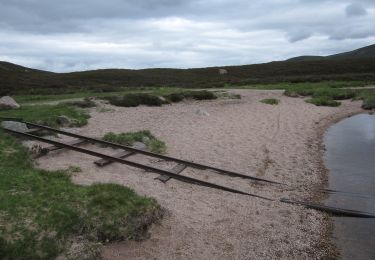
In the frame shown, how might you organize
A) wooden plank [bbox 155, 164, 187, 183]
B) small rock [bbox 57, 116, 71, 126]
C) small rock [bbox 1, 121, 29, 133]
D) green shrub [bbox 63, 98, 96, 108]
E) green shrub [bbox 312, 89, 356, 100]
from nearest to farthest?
wooden plank [bbox 155, 164, 187, 183]
small rock [bbox 1, 121, 29, 133]
small rock [bbox 57, 116, 71, 126]
green shrub [bbox 63, 98, 96, 108]
green shrub [bbox 312, 89, 356, 100]

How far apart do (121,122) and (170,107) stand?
9062mm

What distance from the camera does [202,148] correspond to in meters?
16.5

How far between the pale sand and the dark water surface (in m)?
0.42

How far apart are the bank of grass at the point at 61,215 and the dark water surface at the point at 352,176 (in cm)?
427

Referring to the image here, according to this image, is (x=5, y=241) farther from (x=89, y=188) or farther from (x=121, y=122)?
(x=121, y=122)

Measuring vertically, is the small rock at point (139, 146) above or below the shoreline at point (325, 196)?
above

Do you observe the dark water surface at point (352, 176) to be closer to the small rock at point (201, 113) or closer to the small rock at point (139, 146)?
the small rock at point (139, 146)

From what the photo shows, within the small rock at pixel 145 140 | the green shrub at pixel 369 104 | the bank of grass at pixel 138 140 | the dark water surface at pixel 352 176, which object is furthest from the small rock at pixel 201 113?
the green shrub at pixel 369 104

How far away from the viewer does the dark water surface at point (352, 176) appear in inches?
348

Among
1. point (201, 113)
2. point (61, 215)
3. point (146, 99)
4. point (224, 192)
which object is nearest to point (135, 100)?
point (146, 99)

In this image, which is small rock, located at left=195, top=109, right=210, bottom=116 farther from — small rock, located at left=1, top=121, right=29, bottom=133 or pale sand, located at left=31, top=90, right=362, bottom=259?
small rock, located at left=1, top=121, right=29, bottom=133

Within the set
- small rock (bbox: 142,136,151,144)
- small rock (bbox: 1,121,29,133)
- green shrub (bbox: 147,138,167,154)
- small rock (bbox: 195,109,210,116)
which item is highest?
small rock (bbox: 1,121,29,133)

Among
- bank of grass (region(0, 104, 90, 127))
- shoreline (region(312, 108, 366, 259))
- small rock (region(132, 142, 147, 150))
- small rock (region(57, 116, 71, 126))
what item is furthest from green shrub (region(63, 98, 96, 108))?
shoreline (region(312, 108, 366, 259))

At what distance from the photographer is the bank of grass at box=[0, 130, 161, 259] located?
283 inches
